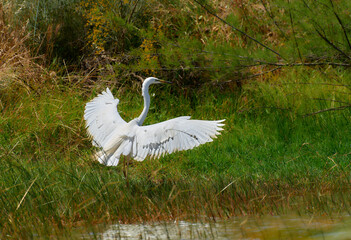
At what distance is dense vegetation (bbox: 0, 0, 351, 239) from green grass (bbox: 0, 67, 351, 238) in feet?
0.06

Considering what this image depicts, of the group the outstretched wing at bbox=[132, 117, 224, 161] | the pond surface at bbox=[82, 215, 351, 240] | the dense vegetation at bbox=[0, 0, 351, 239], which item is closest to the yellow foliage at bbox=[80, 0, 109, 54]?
the dense vegetation at bbox=[0, 0, 351, 239]

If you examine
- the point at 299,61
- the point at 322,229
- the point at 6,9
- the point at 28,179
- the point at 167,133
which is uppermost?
the point at 6,9

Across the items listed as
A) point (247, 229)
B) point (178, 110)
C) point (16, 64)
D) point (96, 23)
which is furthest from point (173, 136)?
point (96, 23)

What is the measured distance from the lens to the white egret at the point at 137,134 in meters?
5.03

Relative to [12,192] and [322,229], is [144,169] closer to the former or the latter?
[12,192]

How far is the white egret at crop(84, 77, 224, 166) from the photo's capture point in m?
5.03

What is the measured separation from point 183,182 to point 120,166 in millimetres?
1670

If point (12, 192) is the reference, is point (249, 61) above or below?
above

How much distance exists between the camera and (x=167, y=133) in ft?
16.9

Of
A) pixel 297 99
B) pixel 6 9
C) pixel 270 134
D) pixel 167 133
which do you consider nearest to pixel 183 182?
pixel 167 133

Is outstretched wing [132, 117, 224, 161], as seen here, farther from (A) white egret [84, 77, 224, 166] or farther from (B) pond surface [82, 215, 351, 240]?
(B) pond surface [82, 215, 351, 240]

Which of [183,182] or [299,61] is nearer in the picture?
[183,182]

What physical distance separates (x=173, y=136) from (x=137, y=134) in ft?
1.57

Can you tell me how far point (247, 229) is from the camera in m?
3.76
